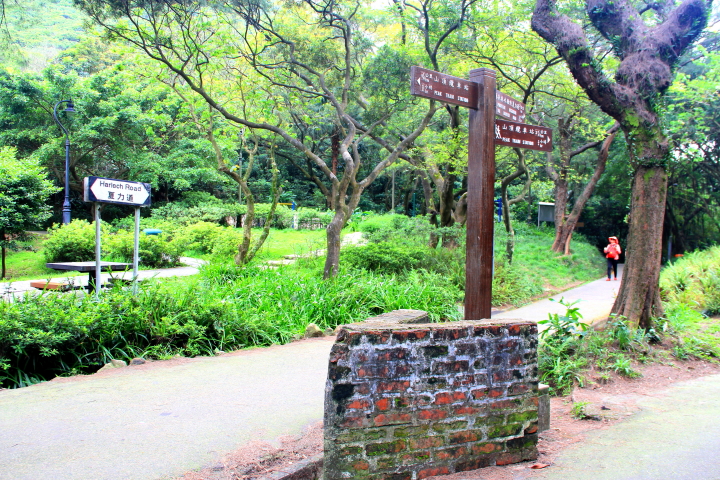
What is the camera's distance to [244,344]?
7.22 metres

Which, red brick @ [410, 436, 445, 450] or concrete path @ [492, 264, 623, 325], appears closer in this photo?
red brick @ [410, 436, 445, 450]

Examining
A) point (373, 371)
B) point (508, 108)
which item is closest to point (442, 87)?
point (508, 108)

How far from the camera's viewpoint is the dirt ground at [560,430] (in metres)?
3.55

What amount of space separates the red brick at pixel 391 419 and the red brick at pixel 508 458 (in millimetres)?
832

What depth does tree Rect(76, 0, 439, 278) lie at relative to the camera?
10.4 metres

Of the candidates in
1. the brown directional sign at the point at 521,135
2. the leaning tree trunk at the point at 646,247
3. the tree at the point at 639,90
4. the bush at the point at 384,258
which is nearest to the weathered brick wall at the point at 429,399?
the brown directional sign at the point at 521,135

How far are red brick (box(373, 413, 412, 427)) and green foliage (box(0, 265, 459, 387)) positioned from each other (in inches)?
153

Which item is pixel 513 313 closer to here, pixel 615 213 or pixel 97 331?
pixel 97 331

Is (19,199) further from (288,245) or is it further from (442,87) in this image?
(442,87)

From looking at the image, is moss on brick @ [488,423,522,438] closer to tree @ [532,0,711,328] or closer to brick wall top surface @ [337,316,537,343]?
brick wall top surface @ [337,316,537,343]

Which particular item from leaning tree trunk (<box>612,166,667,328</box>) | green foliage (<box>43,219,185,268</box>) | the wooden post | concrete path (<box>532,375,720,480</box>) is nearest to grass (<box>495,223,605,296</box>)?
leaning tree trunk (<box>612,166,667,328</box>)

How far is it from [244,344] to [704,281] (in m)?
9.88

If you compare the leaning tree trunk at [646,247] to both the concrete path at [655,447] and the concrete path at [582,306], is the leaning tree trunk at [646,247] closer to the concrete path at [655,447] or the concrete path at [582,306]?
the concrete path at [582,306]

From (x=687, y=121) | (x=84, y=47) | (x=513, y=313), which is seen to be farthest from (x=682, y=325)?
(x=84, y=47)
